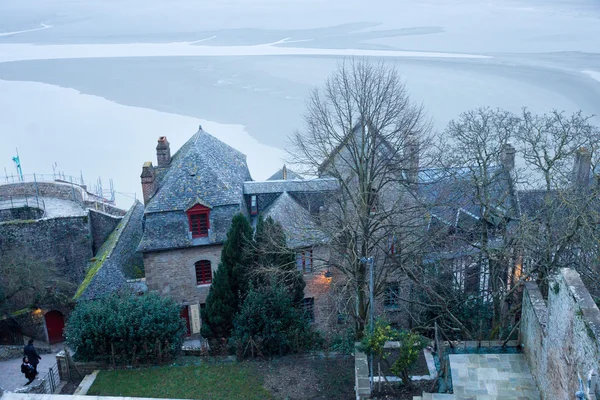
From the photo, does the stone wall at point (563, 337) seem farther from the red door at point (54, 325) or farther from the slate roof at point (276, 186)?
the red door at point (54, 325)

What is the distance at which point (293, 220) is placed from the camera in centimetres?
2462

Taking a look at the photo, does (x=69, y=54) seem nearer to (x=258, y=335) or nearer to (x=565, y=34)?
(x=565, y=34)

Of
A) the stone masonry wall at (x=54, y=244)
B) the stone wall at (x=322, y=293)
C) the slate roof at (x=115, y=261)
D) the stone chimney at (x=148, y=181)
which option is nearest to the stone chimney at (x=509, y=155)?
the stone wall at (x=322, y=293)

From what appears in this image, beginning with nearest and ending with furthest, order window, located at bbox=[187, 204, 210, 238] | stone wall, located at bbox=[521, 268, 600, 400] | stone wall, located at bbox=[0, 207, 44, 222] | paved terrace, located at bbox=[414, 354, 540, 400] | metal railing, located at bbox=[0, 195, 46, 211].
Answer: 1. stone wall, located at bbox=[521, 268, 600, 400]
2. paved terrace, located at bbox=[414, 354, 540, 400]
3. window, located at bbox=[187, 204, 210, 238]
4. stone wall, located at bbox=[0, 207, 44, 222]
5. metal railing, located at bbox=[0, 195, 46, 211]

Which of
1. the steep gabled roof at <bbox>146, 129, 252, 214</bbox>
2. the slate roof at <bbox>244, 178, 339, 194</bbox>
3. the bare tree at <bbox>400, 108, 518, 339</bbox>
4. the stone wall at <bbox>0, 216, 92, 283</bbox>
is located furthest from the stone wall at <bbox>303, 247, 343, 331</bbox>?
the stone wall at <bbox>0, 216, 92, 283</bbox>

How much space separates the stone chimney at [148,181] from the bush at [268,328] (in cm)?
807

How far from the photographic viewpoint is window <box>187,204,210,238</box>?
2481 centimetres

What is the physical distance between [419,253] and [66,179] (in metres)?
29.4

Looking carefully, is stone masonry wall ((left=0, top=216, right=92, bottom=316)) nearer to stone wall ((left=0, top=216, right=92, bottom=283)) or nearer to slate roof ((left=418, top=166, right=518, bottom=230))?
stone wall ((left=0, top=216, right=92, bottom=283))

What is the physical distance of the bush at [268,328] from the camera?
64.3 feet

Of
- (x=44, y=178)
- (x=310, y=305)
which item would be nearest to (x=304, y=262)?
(x=310, y=305)

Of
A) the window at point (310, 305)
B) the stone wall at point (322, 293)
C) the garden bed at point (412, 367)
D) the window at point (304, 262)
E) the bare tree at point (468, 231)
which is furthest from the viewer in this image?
the window at point (310, 305)

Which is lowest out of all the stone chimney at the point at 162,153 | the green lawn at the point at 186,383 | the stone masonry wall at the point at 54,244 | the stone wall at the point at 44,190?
the green lawn at the point at 186,383

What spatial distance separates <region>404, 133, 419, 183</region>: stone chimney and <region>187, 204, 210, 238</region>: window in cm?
849
